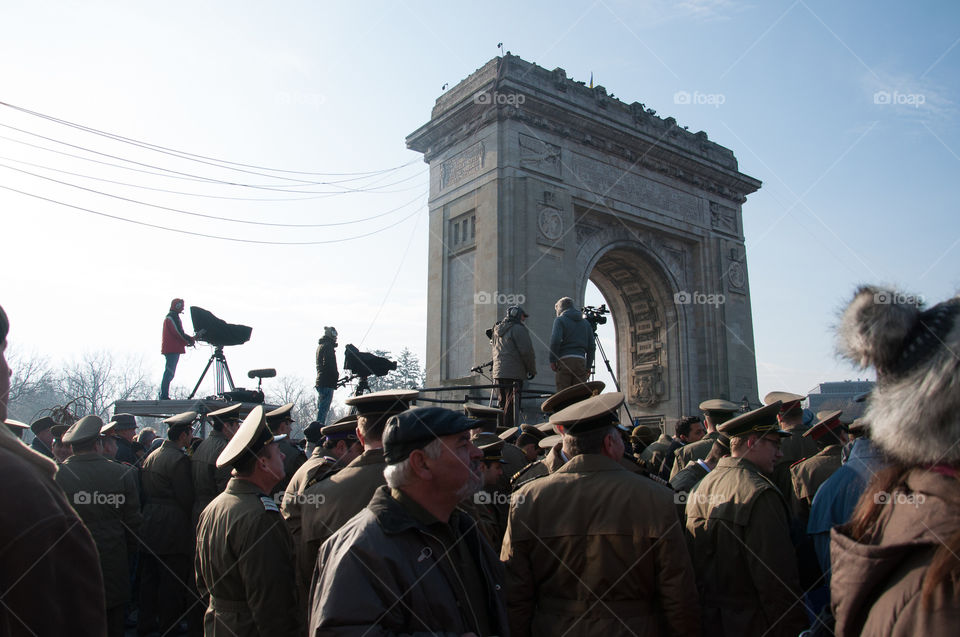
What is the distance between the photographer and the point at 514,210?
17.3m

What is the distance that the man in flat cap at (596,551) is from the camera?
124 inches

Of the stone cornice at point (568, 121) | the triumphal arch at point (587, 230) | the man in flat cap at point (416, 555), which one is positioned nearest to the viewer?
the man in flat cap at point (416, 555)

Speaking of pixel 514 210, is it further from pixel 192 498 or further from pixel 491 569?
pixel 491 569

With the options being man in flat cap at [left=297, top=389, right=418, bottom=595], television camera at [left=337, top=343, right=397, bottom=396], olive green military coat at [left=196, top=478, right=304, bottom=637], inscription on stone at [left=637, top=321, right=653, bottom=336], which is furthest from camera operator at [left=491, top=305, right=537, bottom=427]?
inscription on stone at [left=637, top=321, right=653, bottom=336]

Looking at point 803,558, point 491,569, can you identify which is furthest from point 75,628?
point 803,558

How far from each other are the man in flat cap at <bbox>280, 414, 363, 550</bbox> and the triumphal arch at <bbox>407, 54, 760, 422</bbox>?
1141cm

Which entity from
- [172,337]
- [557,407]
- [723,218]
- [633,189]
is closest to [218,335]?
[172,337]

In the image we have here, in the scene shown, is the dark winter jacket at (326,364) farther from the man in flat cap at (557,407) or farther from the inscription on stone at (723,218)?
the inscription on stone at (723,218)

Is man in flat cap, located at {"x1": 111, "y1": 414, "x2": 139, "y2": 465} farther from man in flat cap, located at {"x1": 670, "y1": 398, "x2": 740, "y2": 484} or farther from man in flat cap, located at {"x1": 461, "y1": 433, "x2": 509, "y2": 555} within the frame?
man in flat cap, located at {"x1": 670, "y1": 398, "x2": 740, "y2": 484}

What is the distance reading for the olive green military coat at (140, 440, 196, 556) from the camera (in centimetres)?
653

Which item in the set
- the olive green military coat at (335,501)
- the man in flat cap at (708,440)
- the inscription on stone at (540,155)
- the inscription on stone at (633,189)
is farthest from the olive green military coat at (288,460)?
the inscription on stone at (633,189)

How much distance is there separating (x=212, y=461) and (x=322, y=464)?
2.12 m

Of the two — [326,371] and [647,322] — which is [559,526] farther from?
[647,322]

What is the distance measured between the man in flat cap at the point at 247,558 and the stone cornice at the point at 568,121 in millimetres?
15210
